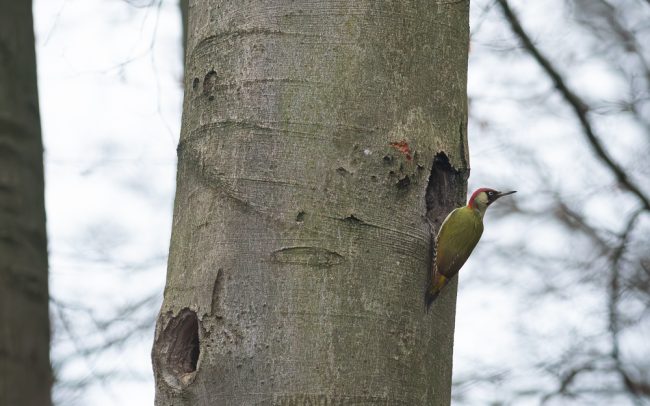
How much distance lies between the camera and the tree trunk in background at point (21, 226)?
229 centimetres

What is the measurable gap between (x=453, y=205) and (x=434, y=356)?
347 millimetres

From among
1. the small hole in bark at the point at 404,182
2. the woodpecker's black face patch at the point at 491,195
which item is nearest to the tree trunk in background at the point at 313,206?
the small hole in bark at the point at 404,182

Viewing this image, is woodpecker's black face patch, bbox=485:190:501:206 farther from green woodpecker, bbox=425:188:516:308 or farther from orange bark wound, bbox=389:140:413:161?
orange bark wound, bbox=389:140:413:161

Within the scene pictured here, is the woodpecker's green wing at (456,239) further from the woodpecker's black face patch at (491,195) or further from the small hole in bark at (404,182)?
the woodpecker's black face patch at (491,195)

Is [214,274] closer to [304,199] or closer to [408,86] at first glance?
[304,199]

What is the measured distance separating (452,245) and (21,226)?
117 centimetres

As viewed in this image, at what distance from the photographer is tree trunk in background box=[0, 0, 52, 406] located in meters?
2.29

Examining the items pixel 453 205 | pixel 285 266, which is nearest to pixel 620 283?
pixel 453 205

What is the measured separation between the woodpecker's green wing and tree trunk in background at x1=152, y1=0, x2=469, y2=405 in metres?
0.07

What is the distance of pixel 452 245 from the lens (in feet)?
7.06

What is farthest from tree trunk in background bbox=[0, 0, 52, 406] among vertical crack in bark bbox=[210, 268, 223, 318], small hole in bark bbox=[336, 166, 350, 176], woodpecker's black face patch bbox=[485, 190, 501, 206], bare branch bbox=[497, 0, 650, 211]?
bare branch bbox=[497, 0, 650, 211]

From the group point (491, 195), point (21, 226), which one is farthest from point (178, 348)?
point (491, 195)

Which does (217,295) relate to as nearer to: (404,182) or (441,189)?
(404,182)

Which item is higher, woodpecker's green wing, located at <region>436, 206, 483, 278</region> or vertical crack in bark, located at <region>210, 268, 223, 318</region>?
woodpecker's green wing, located at <region>436, 206, 483, 278</region>
